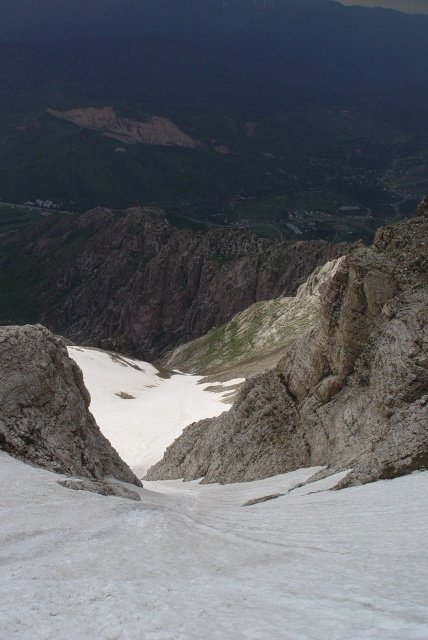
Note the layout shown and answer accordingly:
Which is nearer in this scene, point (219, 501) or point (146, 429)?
point (219, 501)

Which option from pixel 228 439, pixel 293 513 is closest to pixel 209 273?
pixel 228 439

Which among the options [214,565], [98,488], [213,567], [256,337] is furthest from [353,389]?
[256,337]

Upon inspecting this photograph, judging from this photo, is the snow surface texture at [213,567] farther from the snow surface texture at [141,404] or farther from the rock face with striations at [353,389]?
the snow surface texture at [141,404]

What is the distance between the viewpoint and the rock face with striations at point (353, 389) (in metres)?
22.5

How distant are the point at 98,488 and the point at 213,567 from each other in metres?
9.34

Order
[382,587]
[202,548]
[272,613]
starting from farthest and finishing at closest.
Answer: [202,548] < [382,587] < [272,613]

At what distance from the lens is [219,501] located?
24.6 metres

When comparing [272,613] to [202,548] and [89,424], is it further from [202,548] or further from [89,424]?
[89,424]

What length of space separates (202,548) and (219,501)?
1226 centimetres

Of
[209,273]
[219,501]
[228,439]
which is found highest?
[209,273]

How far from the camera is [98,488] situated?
19.7 metres

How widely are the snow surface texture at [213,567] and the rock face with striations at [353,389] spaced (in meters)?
5.21

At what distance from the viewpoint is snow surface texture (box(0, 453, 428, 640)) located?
7988 millimetres

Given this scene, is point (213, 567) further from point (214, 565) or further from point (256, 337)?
point (256, 337)
